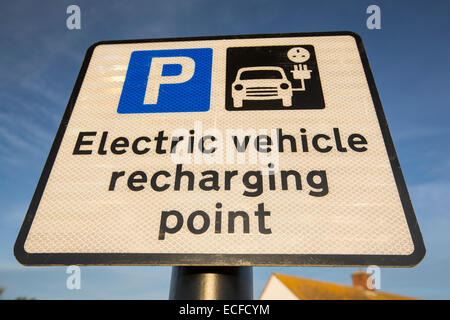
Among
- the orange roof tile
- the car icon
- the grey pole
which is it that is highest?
the orange roof tile

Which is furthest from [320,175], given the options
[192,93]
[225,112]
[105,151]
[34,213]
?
[34,213]

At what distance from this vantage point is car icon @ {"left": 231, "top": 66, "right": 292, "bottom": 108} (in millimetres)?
861

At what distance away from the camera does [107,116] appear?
856 millimetres

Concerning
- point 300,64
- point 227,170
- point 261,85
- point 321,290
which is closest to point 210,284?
point 227,170

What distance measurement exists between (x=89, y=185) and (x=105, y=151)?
115 millimetres

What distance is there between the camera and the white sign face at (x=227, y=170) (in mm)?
607

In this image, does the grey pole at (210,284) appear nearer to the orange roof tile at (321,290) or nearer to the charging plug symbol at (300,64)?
the charging plug symbol at (300,64)

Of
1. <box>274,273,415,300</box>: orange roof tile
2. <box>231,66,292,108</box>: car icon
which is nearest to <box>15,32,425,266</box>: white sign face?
<box>231,66,292,108</box>: car icon

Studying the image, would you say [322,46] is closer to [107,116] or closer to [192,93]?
[192,93]

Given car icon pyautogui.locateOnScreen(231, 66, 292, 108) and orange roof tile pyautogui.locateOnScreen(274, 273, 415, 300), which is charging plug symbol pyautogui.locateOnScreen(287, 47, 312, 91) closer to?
car icon pyautogui.locateOnScreen(231, 66, 292, 108)

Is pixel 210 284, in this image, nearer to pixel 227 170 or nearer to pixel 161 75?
pixel 227 170

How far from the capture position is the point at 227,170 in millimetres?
708

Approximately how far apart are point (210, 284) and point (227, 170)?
0.30 m
